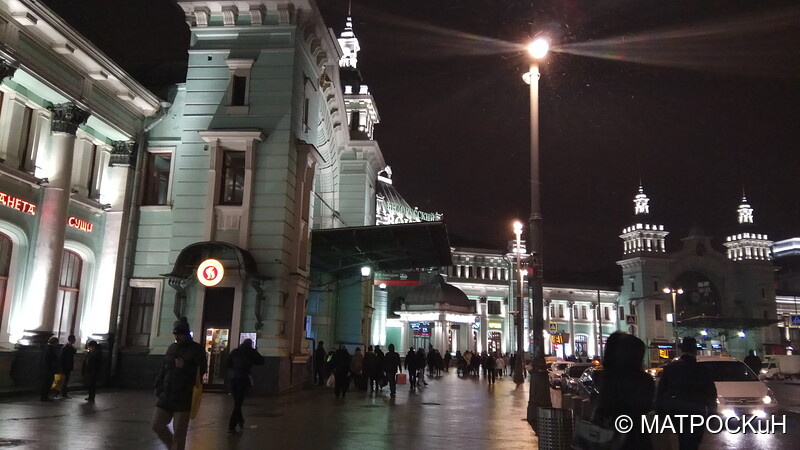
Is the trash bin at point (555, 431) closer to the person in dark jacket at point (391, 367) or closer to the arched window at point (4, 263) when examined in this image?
the person in dark jacket at point (391, 367)

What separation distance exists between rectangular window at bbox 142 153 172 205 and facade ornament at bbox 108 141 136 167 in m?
0.70

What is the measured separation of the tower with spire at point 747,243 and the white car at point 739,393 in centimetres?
10633

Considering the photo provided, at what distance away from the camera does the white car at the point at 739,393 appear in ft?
46.1

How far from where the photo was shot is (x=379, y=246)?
28.8 meters

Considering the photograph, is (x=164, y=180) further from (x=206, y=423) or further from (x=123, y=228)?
(x=206, y=423)

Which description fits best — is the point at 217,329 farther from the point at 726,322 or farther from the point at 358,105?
the point at 726,322

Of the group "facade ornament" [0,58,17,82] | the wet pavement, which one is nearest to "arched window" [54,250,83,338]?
the wet pavement

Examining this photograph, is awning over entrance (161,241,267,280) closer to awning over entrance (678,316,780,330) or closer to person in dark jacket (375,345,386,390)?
person in dark jacket (375,345,386,390)

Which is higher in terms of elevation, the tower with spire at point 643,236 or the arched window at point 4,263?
the tower with spire at point 643,236

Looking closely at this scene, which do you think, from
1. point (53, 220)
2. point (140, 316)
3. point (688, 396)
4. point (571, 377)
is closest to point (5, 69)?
point (53, 220)

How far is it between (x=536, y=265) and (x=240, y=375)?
8123 mm

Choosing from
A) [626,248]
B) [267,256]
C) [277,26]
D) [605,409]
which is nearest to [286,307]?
[267,256]

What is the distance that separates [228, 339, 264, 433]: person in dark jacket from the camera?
41.0 feet

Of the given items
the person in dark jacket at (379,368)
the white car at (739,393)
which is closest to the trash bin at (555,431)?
the white car at (739,393)
